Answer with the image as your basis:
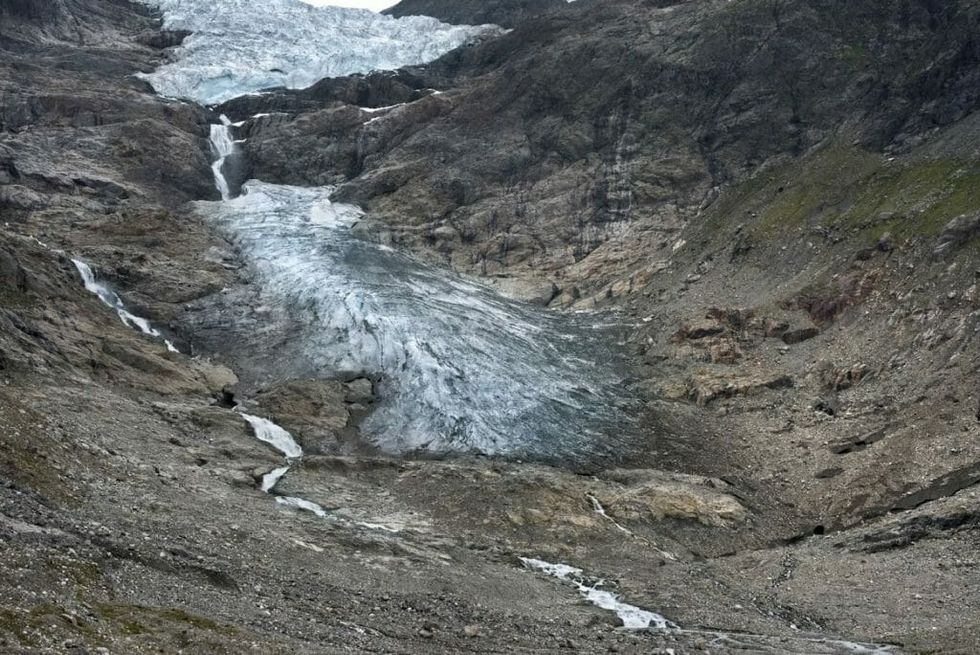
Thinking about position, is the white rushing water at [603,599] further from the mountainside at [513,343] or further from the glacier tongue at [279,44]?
the glacier tongue at [279,44]

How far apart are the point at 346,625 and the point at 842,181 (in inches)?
2040

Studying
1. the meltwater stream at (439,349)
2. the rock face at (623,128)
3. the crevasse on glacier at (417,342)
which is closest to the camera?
the meltwater stream at (439,349)

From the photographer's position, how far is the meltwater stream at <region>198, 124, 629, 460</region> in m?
43.8

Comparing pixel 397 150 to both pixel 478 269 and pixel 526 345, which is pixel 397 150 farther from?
pixel 526 345

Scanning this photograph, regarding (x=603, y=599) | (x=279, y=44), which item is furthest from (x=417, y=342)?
(x=279, y=44)

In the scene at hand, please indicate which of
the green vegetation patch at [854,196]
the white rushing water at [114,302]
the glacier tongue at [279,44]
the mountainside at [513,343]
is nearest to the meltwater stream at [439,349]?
the mountainside at [513,343]

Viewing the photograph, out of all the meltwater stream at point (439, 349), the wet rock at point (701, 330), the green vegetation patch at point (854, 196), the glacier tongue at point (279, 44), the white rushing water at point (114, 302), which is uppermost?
the glacier tongue at point (279, 44)

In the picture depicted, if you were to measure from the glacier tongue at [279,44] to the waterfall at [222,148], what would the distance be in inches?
347

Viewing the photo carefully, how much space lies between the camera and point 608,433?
44250 millimetres

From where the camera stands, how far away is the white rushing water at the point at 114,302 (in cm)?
5156

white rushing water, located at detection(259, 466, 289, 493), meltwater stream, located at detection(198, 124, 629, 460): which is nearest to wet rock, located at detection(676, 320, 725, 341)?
meltwater stream, located at detection(198, 124, 629, 460)

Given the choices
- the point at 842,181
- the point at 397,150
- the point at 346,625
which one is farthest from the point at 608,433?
the point at 397,150

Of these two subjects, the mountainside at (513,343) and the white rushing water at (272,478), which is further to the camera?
the white rushing water at (272,478)

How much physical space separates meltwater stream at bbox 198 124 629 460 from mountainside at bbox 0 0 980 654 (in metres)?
0.29
